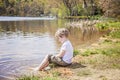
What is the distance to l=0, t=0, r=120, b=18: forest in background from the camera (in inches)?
1431

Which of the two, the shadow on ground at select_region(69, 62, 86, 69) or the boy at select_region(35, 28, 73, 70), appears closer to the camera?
the boy at select_region(35, 28, 73, 70)

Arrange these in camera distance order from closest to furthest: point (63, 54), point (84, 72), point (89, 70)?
point (84, 72), point (89, 70), point (63, 54)

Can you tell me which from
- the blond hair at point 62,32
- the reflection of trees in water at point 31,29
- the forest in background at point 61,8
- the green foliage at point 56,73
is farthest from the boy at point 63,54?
the forest in background at point 61,8

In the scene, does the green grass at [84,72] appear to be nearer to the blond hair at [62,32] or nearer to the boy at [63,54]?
the boy at [63,54]

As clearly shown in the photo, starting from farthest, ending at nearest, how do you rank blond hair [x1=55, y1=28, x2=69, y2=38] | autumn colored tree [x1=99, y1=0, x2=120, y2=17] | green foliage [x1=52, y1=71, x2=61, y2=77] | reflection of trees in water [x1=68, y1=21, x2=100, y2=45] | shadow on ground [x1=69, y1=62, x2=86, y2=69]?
autumn colored tree [x1=99, y1=0, x2=120, y2=17] → reflection of trees in water [x1=68, y1=21, x2=100, y2=45] → shadow on ground [x1=69, y1=62, x2=86, y2=69] → blond hair [x1=55, y1=28, x2=69, y2=38] → green foliage [x1=52, y1=71, x2=61, y2=77]

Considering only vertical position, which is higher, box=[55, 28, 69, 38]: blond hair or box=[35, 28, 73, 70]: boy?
box=[55, 28, 69, 38]: blond hair

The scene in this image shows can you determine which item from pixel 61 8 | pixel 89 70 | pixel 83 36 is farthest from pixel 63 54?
pixel 61 8

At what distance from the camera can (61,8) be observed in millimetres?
80562

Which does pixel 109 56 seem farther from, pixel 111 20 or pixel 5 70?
pixel 111 20

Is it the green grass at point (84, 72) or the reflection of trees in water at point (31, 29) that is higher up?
the green grass at point (84, 72)

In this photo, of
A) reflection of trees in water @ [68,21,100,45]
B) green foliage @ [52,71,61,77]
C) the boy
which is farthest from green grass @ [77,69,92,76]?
reflection of trees in water @ [68,21,100,45]

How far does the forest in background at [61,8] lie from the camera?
36.3m

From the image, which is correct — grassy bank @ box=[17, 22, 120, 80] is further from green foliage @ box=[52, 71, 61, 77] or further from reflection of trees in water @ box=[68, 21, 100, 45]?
reflection of trees in water @ box=[68, 21, 100, 45]

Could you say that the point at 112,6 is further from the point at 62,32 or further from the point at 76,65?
the point at 62,32
